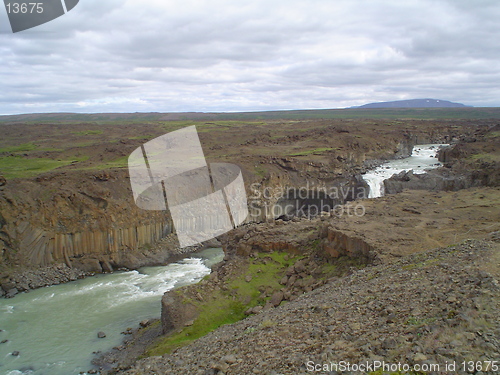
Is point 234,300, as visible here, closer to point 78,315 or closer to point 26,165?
point 78,315

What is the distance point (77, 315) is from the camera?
71.8 feet

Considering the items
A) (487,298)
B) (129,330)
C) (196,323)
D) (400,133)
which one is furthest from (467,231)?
(400,133)

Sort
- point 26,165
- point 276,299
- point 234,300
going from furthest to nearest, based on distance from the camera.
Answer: point 26,165
point 234,300
point 276,299

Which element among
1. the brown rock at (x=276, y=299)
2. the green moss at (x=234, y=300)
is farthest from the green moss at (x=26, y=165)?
the brown rock at (x=276, y=299)

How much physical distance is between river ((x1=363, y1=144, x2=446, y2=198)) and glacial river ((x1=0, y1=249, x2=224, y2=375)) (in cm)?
2255

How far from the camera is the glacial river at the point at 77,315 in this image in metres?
17.8

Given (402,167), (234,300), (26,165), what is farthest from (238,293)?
(402,167)

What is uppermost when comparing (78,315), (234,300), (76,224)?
(76,224)

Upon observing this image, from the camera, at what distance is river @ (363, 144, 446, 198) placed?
141 ft

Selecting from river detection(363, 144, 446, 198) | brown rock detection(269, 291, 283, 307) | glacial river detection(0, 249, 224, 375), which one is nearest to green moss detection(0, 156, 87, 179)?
glacial river detection(0, 249, 224, 375)

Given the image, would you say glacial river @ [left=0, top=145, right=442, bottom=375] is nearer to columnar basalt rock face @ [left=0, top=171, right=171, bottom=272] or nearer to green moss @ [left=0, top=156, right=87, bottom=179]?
columnar basalt rock face @ [left=0, top=171, right=171, bottom=272]

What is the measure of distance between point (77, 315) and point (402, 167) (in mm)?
42840

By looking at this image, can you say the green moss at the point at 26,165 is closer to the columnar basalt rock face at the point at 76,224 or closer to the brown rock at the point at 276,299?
the columnar basalt rock face at the point at 76,224

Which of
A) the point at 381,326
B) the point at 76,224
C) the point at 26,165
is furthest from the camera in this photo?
the point at 26,165
